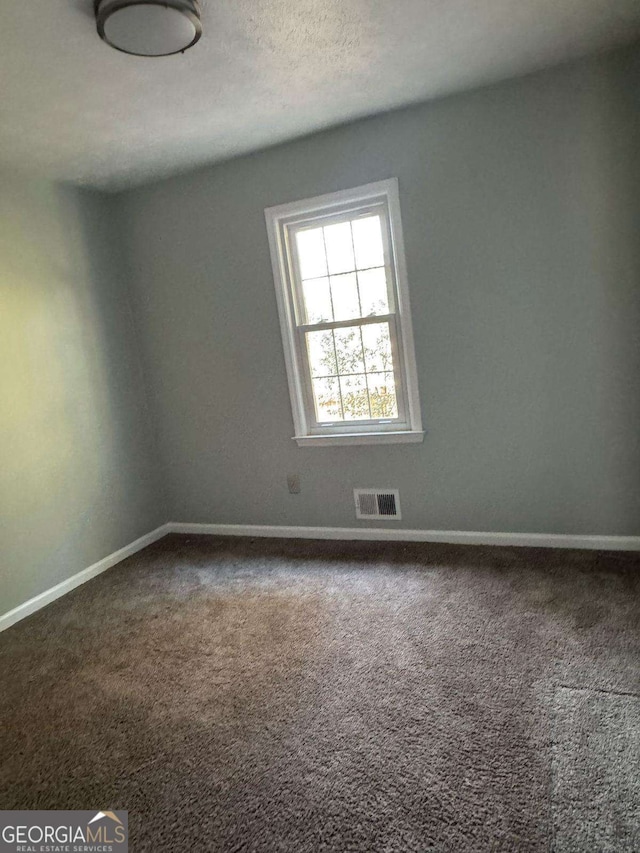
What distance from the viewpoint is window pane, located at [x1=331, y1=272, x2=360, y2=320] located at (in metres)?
3.28

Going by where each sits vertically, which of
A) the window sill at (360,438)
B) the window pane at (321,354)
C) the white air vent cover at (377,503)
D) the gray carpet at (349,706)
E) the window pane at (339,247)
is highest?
the window pane at (339,247)

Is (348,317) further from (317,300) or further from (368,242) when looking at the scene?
Result: (368,242)

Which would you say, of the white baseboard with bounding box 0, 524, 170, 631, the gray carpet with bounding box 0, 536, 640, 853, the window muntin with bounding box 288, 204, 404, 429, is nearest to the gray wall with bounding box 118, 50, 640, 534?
the window muntin with bounding box 288, 204, 404, 429

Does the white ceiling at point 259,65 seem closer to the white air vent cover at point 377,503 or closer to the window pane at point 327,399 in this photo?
the window pane at point 327,399

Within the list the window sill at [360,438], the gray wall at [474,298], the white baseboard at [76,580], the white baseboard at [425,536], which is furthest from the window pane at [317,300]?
the white baseboard at [76,580]

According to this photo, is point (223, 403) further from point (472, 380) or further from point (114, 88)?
point (114, 88)

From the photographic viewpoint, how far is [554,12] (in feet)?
7.05

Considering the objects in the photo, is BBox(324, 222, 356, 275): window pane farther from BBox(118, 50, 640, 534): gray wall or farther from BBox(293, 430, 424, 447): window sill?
BBox(293, 430, 424, 447): window sill

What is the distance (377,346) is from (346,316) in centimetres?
27

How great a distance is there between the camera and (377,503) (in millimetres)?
3428

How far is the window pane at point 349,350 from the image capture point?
3.33 m

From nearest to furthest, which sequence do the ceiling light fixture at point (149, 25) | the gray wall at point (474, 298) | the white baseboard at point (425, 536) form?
the ceiling light fixture at point (149, 25) < the gray wall at point (474, 298) < the white baseboard at point (425, 536)

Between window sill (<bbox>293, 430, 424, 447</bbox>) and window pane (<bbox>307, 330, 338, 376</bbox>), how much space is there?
1.36ft

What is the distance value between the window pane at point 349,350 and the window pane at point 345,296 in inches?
3.6
